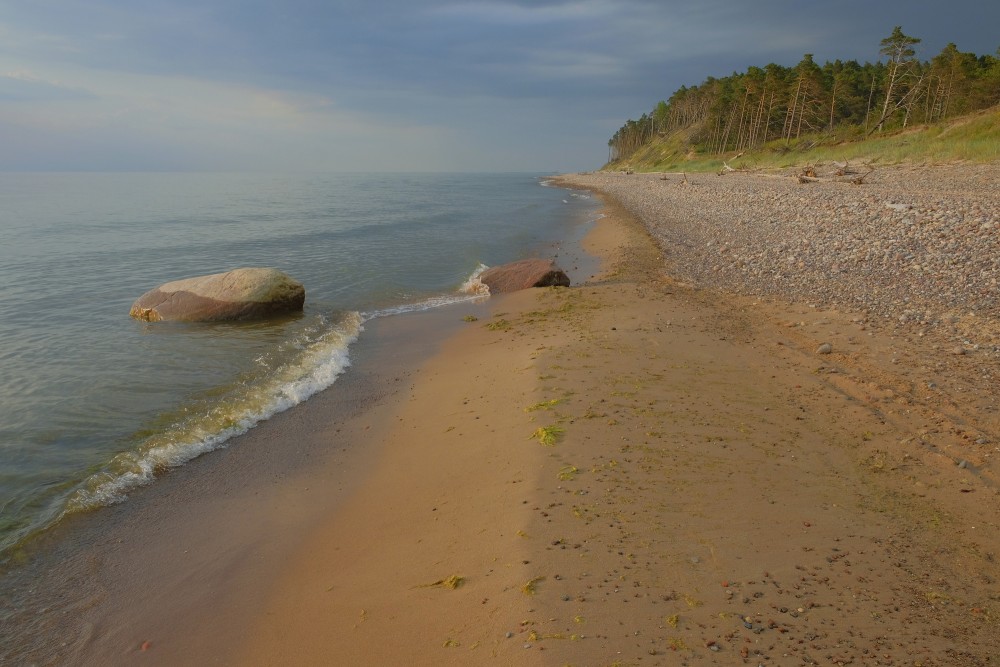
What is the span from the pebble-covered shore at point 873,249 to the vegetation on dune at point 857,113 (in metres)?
11.4

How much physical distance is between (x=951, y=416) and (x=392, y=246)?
2330cm

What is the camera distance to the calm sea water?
23.2 ft

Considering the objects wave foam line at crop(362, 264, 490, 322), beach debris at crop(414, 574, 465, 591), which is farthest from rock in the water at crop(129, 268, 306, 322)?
beach debris at crop(414, 574, 465, 591)

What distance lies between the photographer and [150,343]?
1183 cm

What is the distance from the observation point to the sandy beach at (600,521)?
3475mm

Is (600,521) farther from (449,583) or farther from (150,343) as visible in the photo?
(150,343)

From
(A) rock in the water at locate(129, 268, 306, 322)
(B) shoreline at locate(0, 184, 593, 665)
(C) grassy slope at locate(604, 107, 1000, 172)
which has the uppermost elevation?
(C) grassy slope at locate(604, 107, 1000, 172)

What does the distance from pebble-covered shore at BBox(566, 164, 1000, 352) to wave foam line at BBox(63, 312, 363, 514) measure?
365 inches

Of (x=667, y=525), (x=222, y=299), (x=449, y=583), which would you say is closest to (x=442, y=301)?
(x=222, y=299)

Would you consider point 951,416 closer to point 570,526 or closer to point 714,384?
point 714,384

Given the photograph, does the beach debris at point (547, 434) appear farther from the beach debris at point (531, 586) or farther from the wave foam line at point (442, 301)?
the wave foam line at point (442, 301)

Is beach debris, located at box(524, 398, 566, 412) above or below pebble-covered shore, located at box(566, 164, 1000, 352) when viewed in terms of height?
below

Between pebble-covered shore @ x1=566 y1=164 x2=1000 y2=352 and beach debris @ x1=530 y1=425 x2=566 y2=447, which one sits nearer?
beach debris @ x1=530 y1=425 x2=566 y2=447

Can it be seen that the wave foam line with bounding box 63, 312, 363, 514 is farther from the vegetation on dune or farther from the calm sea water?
the vegetation on dune
